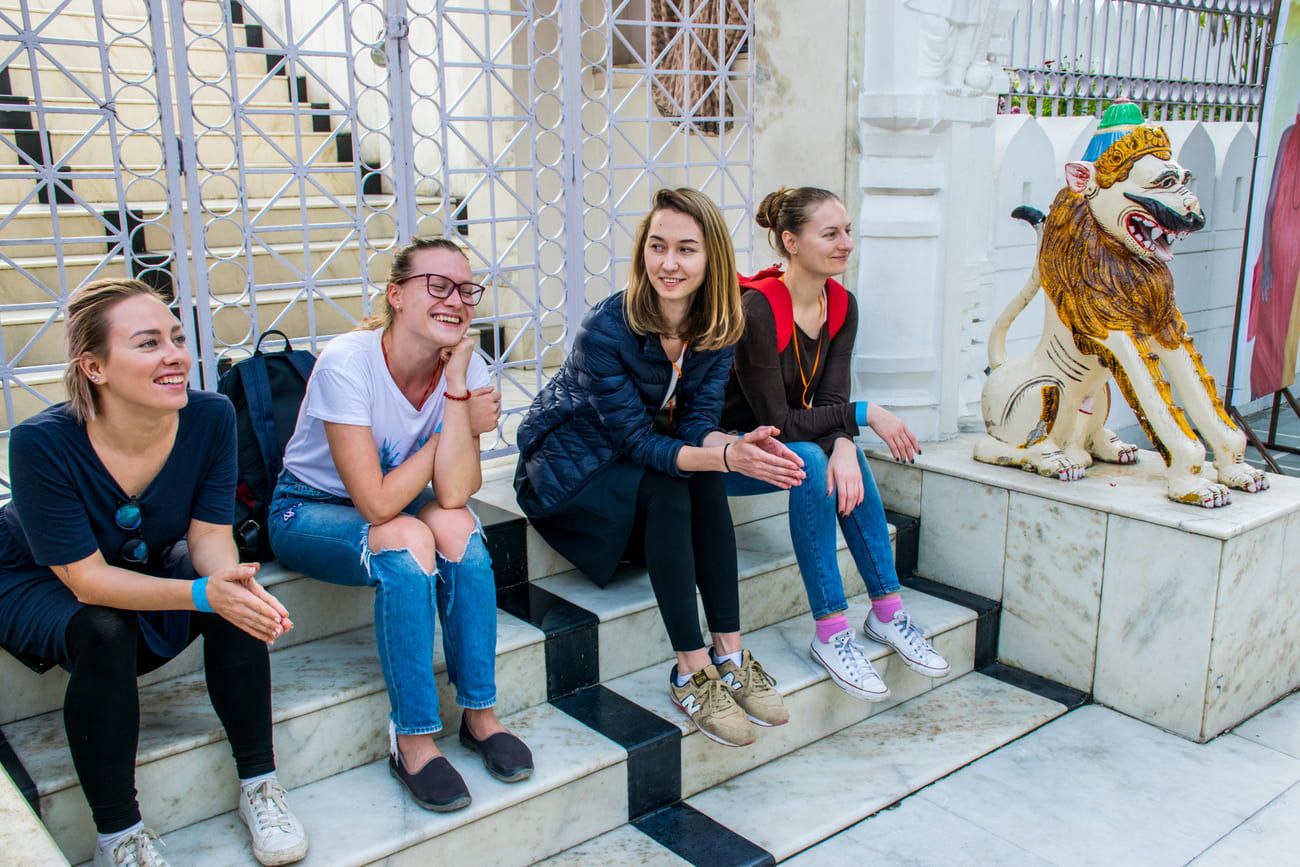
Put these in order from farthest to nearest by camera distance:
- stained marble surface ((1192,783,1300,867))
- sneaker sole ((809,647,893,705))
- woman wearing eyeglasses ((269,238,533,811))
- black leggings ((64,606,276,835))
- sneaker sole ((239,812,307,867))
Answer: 1. sneaker sole ((809,647,893,705))
2. stained marble surface ((1192,783,1300,867))
3. woman wearing eyeglasses ((269,238,533,811))
4. sneaker sole ((239,812,307,867))
5. black leggings ((64,606,276,835))

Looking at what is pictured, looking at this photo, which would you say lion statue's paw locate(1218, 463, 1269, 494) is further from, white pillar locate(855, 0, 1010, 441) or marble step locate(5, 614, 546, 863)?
marble step locate(5, 614, 546, 863)

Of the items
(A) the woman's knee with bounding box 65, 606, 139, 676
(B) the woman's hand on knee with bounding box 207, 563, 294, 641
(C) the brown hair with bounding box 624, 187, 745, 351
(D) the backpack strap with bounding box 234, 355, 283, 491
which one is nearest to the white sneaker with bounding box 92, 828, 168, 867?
(A) the woman's knee with bounding box 65, 606, 139, 676

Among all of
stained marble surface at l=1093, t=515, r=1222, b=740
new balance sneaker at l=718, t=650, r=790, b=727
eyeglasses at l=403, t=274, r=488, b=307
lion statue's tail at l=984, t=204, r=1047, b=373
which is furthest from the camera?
lion statue's tail at l=984, t=204, r=1047, b=373

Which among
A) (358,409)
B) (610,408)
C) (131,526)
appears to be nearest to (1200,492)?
(610,408)

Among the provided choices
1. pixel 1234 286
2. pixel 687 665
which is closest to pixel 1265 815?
pixel 687 665

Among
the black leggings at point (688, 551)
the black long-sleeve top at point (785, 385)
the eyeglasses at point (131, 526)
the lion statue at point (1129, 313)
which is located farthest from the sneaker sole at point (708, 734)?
the lion statue at point (1129, 313)

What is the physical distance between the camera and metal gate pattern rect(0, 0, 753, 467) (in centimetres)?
277

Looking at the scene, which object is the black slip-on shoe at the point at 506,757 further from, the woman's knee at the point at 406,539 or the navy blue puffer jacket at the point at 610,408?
the navy blue puffer jacket at the point at 610,408

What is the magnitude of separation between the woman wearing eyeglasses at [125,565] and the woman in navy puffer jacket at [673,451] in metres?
0.86

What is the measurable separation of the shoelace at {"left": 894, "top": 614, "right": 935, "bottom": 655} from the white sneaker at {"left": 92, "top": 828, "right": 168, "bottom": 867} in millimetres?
1830

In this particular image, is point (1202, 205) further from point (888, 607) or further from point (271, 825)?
point (271, 825)

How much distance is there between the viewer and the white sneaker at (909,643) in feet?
9.38

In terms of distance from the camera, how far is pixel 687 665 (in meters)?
2.55

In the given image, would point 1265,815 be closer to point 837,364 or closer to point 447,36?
point 837,364
